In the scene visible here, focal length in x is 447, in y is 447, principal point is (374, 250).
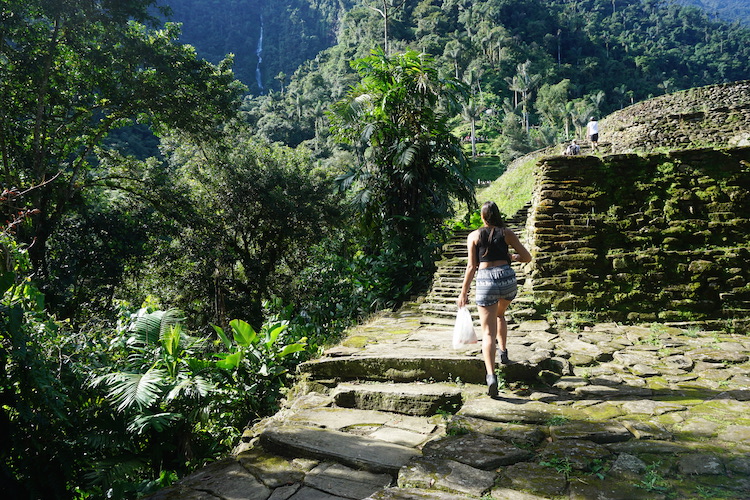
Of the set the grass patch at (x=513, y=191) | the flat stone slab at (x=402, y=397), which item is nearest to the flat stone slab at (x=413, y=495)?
the flat stone slab at (x=402, y=397)

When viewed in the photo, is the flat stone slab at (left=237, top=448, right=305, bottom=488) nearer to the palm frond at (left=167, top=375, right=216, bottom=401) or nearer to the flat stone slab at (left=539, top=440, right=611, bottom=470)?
the palm frond at (left=167, top=375, right=216, bottom=401)

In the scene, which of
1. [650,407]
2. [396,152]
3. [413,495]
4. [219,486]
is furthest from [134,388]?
[396,152]

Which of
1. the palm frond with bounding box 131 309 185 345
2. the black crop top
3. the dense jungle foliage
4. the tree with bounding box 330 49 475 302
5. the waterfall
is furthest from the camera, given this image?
the waterfall

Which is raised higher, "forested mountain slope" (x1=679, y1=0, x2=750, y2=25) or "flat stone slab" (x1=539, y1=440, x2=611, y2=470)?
"forested mountain slope" (x1=679, y1=0, x2=750, y2=25)

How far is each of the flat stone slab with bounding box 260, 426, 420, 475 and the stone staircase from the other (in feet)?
10.6

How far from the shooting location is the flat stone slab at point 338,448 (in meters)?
2.45

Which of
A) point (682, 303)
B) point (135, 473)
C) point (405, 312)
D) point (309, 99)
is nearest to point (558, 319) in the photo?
point (682, 303)

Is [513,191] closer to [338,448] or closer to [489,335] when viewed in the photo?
[489,335]

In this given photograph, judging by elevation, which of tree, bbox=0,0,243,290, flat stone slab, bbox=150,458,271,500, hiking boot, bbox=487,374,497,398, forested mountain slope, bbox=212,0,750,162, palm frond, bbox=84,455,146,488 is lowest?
palm frond, bbox=84,455,146,488

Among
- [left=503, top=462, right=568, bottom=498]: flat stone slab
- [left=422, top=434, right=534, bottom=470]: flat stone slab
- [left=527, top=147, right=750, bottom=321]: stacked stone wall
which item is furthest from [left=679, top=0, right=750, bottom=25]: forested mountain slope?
[left=503, top=462, right=568, bottom=498]: flat stone slab

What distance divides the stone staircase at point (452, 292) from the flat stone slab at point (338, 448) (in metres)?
3.23

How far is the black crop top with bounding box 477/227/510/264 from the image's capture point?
3.45 metres

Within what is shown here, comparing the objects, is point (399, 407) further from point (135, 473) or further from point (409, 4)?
point (409, 4)

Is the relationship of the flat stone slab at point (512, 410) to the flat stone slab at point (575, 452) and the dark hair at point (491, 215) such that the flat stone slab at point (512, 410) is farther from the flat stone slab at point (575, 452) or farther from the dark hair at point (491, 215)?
the dark hair at point (491, 215)
